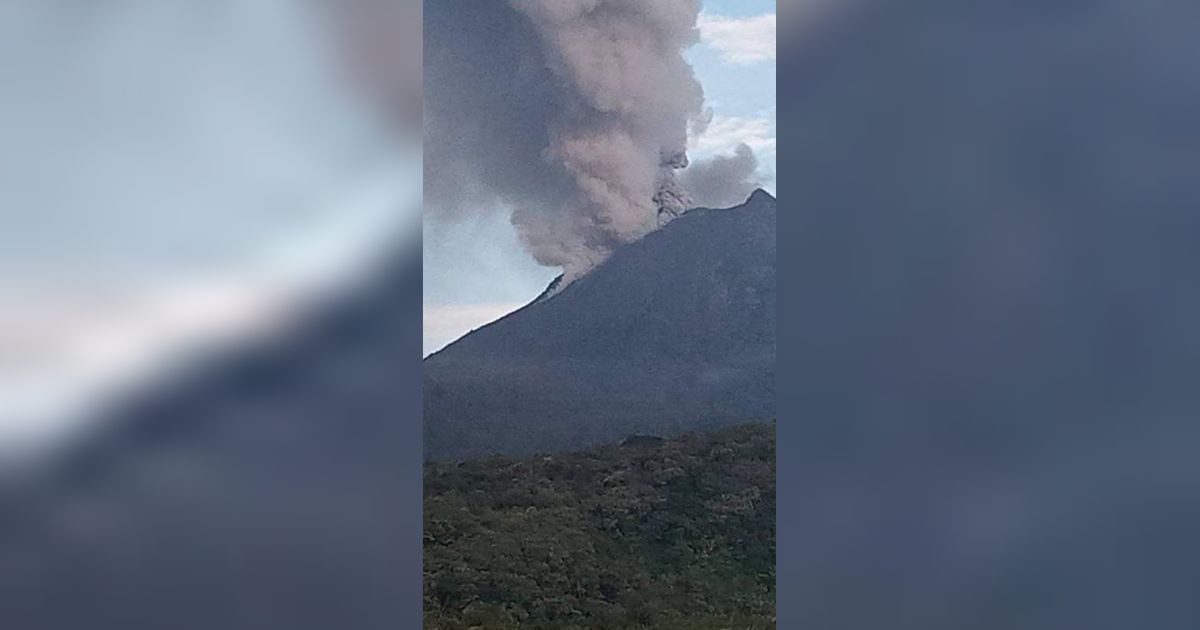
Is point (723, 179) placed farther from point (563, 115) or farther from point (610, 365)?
point (610, 365)

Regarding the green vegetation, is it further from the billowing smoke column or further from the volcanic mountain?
the billowing smoke column

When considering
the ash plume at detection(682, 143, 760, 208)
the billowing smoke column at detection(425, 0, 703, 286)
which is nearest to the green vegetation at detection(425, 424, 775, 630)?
the billowing smoke column at detection(425, 0, 703, 286)

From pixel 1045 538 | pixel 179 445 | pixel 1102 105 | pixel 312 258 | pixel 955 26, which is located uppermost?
pixel 955 26

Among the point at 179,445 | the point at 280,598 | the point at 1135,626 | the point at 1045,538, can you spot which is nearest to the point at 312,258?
the point at 179,445

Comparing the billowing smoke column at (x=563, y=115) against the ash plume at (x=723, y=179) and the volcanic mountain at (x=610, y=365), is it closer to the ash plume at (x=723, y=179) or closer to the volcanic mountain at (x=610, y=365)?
the ash plume at (x=723, y=179)

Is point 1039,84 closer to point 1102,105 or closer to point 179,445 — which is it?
point 1102,105

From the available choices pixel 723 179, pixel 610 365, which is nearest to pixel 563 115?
pixel 723 179
